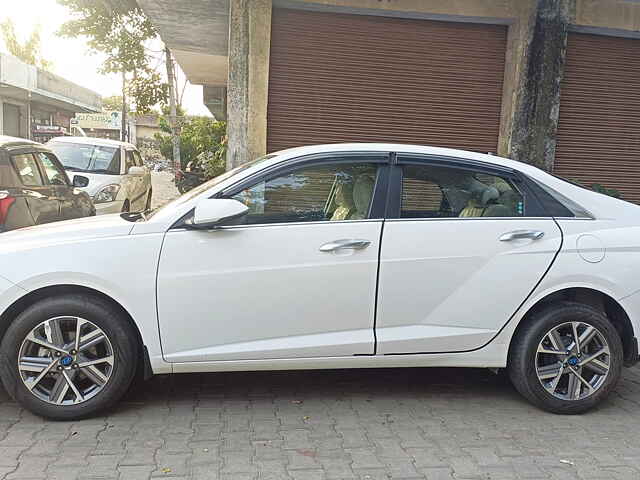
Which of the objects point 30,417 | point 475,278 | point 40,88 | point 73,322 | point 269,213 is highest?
point 40,88

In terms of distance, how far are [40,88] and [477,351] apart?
29.0 meters

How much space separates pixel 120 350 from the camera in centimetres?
378

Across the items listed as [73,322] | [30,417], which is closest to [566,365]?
[73,322]

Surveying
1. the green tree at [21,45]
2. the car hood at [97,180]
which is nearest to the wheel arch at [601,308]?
the car hood at [97,180]

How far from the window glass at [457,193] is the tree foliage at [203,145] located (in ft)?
30.2

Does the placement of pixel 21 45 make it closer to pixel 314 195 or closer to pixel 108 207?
pixel 108 207

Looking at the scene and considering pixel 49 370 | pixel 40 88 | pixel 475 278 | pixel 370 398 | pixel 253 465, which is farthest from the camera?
pixel 40 88

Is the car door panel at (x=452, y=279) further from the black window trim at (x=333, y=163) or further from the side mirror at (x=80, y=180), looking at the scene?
the side mirror at (x=80, y=180)

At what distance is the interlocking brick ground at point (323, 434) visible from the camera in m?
3.32

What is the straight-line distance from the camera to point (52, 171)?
7.66 m

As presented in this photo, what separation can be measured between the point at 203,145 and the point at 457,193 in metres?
14.6

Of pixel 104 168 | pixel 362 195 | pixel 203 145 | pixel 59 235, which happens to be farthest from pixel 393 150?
pixel 203 145

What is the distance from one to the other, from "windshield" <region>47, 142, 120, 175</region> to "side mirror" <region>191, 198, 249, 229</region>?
26.1 feet

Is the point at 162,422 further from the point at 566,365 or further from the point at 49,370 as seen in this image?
the point at 566,365
